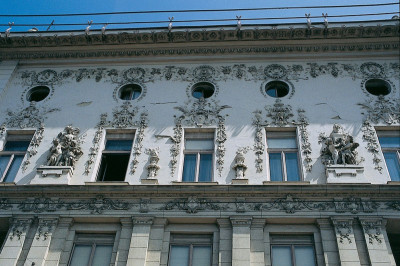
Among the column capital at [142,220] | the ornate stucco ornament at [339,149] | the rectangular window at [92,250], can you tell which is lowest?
the rectangular window at [92,250]

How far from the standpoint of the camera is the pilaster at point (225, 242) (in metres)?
15.6

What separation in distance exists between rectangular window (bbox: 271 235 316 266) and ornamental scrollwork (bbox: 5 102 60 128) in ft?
37.6

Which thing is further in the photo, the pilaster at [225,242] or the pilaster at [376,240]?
the pilaster at [225,242]

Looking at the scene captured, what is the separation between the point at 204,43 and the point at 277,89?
14.4 feet

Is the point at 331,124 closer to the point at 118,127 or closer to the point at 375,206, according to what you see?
the point at 375,206

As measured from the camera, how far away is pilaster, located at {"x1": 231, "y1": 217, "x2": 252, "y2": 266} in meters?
15.4

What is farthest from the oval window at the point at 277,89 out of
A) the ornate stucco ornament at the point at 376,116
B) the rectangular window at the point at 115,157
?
the rectangular window at the point at 115,157

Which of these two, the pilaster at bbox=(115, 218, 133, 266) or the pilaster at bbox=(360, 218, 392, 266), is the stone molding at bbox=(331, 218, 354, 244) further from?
the pilaster at bbox=(115, 218, 133, 266)

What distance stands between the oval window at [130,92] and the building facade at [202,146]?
0.11 metres

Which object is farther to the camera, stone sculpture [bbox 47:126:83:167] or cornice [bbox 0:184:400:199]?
stone sculpture [bbox 47:126:83:167]

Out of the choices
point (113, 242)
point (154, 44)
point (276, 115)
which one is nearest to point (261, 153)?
point (276, 115)

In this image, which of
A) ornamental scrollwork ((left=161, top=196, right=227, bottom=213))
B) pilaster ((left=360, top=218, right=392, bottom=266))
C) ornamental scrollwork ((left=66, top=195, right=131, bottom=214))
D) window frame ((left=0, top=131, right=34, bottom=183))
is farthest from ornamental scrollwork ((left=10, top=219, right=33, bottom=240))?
pilaster ((left=360, top=218, right=392, bottom=266))

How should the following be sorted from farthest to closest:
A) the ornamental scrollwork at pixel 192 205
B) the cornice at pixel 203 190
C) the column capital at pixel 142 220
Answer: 1. the ornamental scrollwork at pixel 192 205
2. the cornice at pixel 203 190
3. the column capital at pixel 142 220

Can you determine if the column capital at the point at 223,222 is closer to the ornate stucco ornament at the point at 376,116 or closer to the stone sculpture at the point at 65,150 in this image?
the ornate stucco ornament at the point at 376,116
